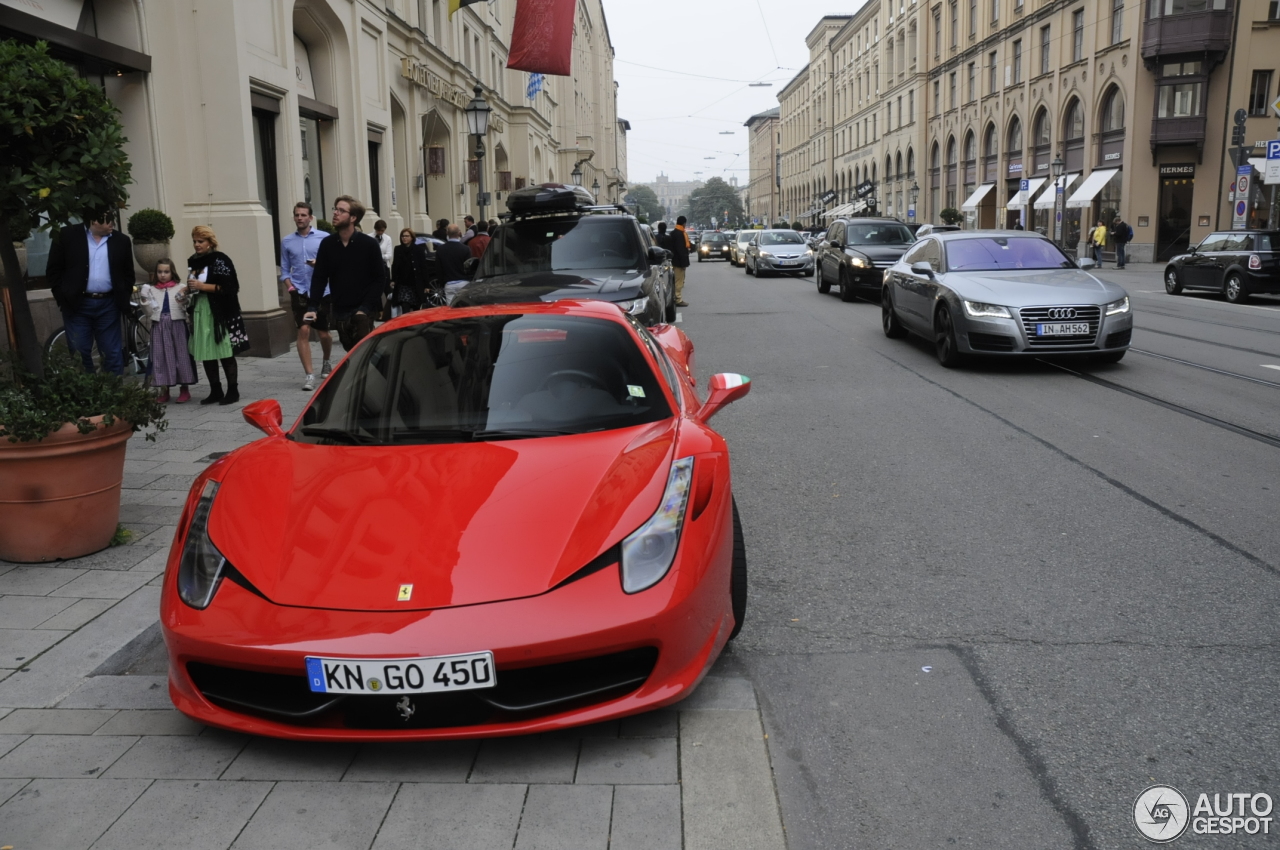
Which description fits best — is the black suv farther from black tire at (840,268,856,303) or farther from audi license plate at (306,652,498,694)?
black tire at (840,268,856,303)

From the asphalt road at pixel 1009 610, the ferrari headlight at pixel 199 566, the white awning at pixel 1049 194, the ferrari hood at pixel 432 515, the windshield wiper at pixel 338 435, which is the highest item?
the white awning at pixel 1049 194

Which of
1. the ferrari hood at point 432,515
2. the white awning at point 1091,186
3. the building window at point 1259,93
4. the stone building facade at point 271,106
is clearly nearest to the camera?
the ferrari hood at point 432,515

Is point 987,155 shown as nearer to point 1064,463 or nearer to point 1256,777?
point 1064,463

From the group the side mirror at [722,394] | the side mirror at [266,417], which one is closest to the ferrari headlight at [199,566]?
the side mirror at [266,417]

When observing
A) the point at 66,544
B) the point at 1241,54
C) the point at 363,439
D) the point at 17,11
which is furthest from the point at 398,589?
the point at 1241,54

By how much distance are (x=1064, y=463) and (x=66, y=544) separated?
593 centimetres

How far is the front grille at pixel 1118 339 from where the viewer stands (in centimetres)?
1054

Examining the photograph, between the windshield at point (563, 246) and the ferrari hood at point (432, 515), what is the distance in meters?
7.88

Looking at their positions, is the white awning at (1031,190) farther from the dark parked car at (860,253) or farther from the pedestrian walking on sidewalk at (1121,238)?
the dark parked car at (860,253)

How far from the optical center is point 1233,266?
813 inches

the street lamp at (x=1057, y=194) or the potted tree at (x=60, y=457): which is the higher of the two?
the street lamp at (x=1057, y=194)

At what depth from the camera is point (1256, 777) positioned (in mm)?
2896

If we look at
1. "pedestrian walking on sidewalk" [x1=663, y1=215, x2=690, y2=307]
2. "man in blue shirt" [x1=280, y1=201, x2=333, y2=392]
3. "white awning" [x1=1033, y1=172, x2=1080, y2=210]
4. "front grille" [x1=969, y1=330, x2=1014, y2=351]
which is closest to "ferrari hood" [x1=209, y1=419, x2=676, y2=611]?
"front grille" [x1=969, y1=330, x2=1014, y2=351]

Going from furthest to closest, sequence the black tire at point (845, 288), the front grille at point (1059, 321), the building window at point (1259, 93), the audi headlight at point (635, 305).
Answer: the building window at point (1259, 93) → the black tire at point (845, 288) → the front grille at point (1059, 321) → the audi headlight at point (635, 305)
